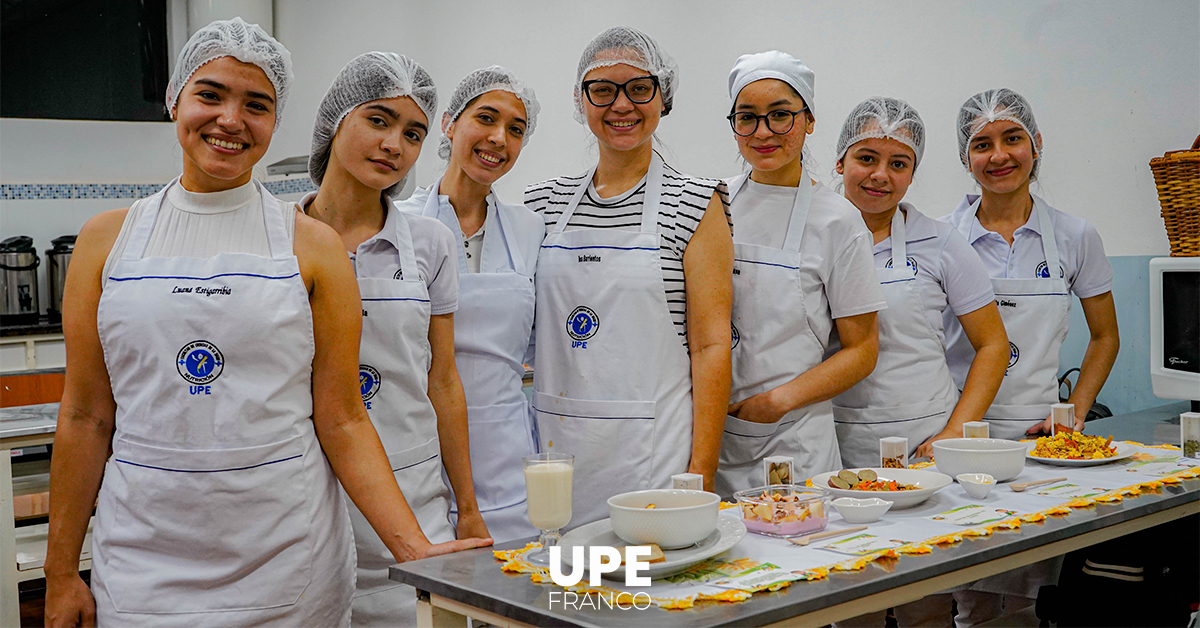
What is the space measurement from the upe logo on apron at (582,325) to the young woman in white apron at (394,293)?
11.8 inches

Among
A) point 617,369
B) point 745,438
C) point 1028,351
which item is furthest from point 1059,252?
point 617,369

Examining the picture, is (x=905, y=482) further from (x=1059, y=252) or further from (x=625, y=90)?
(x=1059, y=252)

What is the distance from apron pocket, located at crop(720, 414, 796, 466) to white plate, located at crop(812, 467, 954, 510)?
402mm

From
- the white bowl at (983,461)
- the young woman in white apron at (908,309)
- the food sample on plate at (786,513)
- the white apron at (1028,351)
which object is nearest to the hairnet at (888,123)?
the young woman in white apron at (908,309)

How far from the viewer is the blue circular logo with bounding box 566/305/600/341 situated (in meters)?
2.24

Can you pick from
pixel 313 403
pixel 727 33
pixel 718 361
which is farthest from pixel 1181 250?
pixel 313 403

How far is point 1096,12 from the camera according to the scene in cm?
343

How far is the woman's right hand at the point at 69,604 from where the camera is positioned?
1618 mm

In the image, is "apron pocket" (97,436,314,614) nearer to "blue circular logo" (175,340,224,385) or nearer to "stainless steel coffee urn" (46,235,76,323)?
"blue circular logo" (175,340,224,385)

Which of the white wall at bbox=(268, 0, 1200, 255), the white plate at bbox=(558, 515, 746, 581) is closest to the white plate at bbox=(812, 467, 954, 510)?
the white plate at bbox=(558, 515, 746, 581)

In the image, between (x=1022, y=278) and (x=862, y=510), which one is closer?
(x=862, y=510)

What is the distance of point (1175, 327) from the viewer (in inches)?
123

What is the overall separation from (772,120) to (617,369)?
0.74 meters

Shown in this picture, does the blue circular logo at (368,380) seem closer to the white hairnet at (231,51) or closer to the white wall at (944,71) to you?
the white hairnet at (231,51)
